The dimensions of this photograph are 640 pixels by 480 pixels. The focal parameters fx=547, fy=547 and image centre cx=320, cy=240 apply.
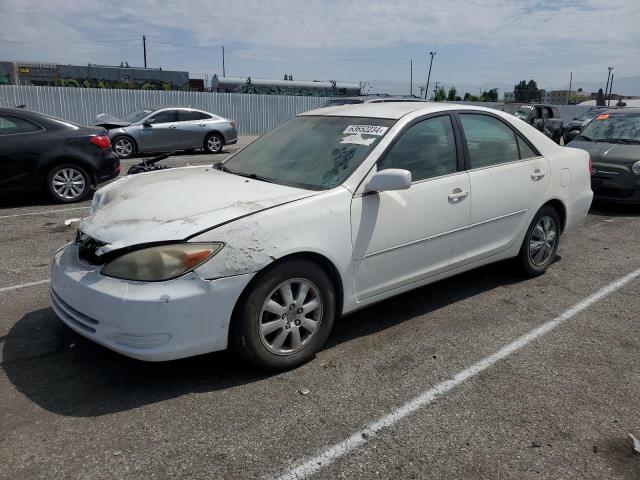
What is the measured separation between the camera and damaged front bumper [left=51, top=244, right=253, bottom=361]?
289cm

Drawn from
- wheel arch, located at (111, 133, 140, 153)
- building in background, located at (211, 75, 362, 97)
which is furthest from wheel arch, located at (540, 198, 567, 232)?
building in background, located at (211, 75, 362, 97)

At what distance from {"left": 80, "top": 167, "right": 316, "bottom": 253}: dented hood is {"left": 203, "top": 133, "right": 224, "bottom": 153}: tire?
12.9m

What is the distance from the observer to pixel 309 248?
3289 mm

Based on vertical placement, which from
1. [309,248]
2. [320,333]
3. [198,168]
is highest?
[198,168]

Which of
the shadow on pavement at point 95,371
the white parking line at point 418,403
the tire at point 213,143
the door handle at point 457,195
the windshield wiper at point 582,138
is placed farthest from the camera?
the tire at point 213,143

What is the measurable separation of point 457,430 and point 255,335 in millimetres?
1215

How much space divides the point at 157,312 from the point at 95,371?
2.68 ft

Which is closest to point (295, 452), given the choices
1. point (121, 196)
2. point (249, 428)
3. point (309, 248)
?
point (249, 428)

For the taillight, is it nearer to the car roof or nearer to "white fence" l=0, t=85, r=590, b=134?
the car roof

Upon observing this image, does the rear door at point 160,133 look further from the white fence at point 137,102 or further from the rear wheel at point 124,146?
the white fence at point 137,102

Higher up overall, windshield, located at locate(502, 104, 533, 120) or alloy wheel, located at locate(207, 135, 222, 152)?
windshield, located at locate(502, 104, 533, 120)

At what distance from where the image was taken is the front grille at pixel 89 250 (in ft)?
10.3

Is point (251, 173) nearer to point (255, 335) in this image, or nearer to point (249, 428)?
point (255, 335)

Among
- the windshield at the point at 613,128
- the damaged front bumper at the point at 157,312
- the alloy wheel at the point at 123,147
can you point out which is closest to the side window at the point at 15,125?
the damaged front bumper at the point at 157,312
